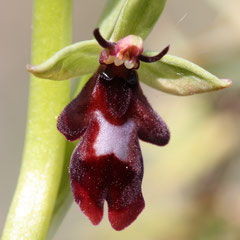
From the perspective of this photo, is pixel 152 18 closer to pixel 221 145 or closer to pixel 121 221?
pixel 121 221

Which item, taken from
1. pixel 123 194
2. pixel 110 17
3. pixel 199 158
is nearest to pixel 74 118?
pixel 123 194

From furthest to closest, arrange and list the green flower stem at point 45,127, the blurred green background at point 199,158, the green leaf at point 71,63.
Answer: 1. the blurred green background at point 199,158
2. the green flower stem at point 45,127
3. the green leaf at point 71,63

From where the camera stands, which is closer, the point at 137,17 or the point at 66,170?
the point at 137,17

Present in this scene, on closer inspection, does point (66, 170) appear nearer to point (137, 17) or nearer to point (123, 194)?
point (123, 194)

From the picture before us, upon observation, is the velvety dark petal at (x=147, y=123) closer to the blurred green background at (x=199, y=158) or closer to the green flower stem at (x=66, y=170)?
the green flower stem at (x=66, y=170)

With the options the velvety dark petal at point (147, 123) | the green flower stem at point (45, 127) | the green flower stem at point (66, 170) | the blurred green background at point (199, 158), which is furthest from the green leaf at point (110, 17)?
the blurred green background at point (199, 158)

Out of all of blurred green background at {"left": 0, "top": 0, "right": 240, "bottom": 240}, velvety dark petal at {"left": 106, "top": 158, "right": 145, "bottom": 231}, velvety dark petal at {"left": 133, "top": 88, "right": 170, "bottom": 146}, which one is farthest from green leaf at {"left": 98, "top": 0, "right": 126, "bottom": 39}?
blurred green background at {"left": 0, "top": 0, "right": 240, "bottom": 240}
